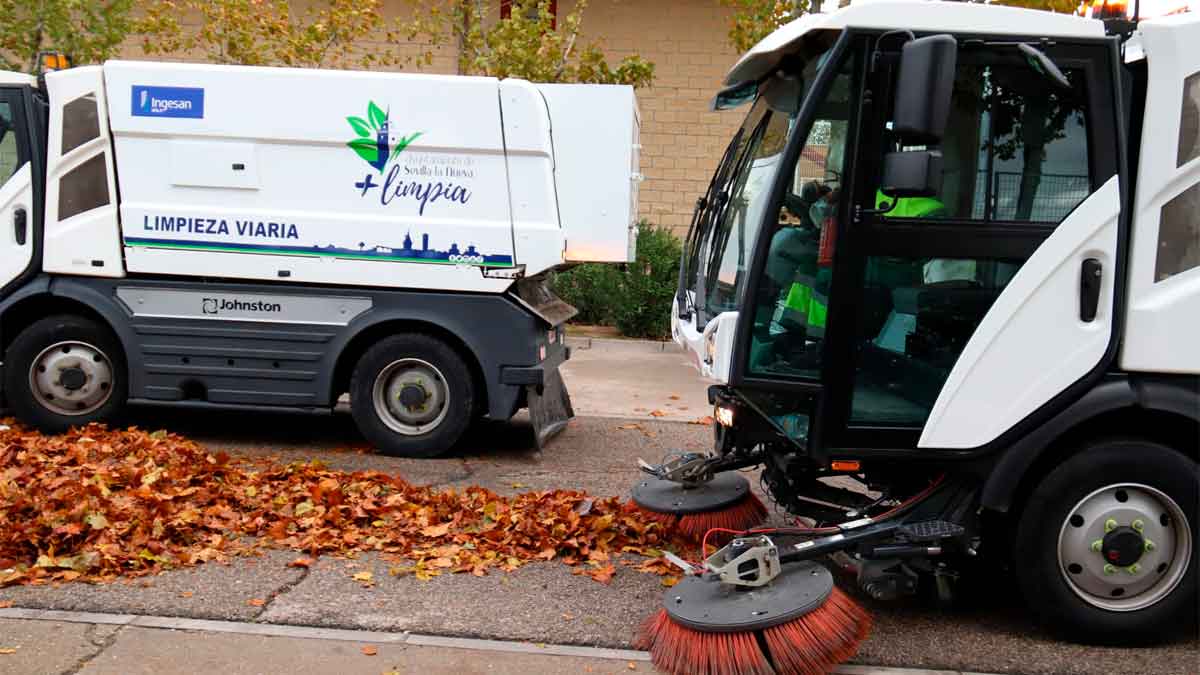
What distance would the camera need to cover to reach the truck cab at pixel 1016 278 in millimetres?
4312

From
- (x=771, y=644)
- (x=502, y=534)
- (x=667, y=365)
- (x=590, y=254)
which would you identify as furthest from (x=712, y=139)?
(x=771, y=644)

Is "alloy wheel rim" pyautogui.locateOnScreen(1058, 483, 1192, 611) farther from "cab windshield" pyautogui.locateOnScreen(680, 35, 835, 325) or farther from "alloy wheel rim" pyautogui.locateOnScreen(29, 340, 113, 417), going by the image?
"alloy wheel rim" pyautogui.locateOnScreen(29, 340, 113, 417)

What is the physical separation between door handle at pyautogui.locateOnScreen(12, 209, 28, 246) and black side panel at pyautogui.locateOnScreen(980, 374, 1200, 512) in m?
6.66

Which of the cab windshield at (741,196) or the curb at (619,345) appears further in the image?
the curb at (619,345)

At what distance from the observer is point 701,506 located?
18.5 feet

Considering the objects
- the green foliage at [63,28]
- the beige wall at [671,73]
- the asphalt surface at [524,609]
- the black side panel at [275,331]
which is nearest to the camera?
the asphalt surface at [524,609]

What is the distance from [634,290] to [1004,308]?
9724mm

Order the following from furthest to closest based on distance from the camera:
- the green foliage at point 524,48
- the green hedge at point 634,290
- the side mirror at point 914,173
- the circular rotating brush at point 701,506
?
1. the green hedge at point 634,290
2. the green foliage at point 524,48
3. the circular rotating brush at point 701,506
4. the side mirror at point 914,173

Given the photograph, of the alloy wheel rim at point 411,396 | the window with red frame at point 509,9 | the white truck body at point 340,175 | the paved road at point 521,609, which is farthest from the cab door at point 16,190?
the window with red frame at point 509,9

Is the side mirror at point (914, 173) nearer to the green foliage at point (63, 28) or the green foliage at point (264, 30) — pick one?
the green foliage at point (264, 30)

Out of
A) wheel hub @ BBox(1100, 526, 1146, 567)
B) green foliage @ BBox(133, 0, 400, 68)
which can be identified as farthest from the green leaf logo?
green foliage @ BBox(133, 0, 400, 68)

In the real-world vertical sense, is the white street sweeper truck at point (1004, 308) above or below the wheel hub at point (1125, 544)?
above

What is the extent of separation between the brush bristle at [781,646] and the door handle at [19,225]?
5910 mm

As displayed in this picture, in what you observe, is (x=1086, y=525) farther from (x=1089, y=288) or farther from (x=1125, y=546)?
(x=1089, y=288)
